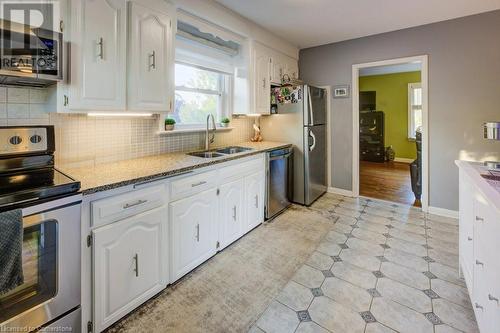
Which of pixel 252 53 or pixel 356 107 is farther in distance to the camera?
pixel 356 107

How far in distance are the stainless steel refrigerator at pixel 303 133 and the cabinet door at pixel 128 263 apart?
2.33 m

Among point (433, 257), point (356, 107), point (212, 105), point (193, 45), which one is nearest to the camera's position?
point (433, 257)

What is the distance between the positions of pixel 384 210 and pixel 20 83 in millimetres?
4040

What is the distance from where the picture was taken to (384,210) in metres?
3.55

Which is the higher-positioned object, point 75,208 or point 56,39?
point 56,39

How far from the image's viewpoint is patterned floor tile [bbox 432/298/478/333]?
1.55m

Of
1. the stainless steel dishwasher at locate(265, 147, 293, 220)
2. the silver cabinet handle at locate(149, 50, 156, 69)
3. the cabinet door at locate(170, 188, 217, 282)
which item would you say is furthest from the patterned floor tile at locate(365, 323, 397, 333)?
the silver cabinet handle at locate(149, 50, 156, 69)

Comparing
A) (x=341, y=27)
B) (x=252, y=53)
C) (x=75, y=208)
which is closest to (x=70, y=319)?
(x=75, y=208)

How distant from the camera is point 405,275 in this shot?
207 cm

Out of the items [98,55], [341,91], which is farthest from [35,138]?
[341,91]

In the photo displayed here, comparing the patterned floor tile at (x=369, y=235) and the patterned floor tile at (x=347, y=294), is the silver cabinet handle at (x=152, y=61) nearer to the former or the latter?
the patterned floor tile at (x=347, y=294)

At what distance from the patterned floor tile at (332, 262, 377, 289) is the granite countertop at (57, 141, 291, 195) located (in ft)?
4.50

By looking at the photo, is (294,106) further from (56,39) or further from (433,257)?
(56,39)

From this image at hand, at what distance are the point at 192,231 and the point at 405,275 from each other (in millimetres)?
1793
